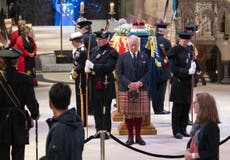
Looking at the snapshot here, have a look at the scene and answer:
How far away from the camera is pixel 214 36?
20484 millimetres

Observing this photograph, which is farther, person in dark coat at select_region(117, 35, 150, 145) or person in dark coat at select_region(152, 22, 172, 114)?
person in dark coat at select_region(152, 22, 172, 114)

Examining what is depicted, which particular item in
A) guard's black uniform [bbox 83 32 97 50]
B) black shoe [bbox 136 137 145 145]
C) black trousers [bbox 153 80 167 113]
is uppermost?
guard's black uniform [bbox 83 32 97 50]

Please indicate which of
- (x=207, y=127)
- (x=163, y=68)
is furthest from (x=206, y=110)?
(x=163, y=68)

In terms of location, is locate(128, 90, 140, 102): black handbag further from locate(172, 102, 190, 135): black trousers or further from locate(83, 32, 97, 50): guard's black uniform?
locate(83, 32, 97, 50): guard's black uniform

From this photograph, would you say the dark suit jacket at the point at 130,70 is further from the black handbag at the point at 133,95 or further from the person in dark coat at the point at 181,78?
the person in dark coat at the point at 181,78

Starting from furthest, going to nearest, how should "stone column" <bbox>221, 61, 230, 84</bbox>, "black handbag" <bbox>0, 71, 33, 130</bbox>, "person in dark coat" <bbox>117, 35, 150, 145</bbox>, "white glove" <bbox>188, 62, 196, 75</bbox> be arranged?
"stone column" <bbox>221, 61, 230, 84</bbox> → "white glove" <bbox>188, 62, 196, 75</bbox> → "person in dark coat" <bbox>117, 35, 150, 145</bbox> → "black handbag" <bbox>0, 71, 33, 130</bbox>

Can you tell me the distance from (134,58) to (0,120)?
3504 millimetres

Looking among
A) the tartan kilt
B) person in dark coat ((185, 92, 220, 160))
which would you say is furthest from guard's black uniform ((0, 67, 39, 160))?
the tartan kilt

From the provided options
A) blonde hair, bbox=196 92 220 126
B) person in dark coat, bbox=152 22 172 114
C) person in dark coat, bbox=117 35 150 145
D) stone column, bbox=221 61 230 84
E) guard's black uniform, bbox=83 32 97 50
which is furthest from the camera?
stone column, bbox=221 61 230 84

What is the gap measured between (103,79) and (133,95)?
2.30ft

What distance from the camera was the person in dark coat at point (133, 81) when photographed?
36.9 feet

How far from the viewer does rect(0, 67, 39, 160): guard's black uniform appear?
8227 mm

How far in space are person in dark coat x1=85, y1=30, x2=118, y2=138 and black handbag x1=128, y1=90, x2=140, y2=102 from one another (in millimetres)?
524

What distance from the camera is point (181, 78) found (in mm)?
12008
